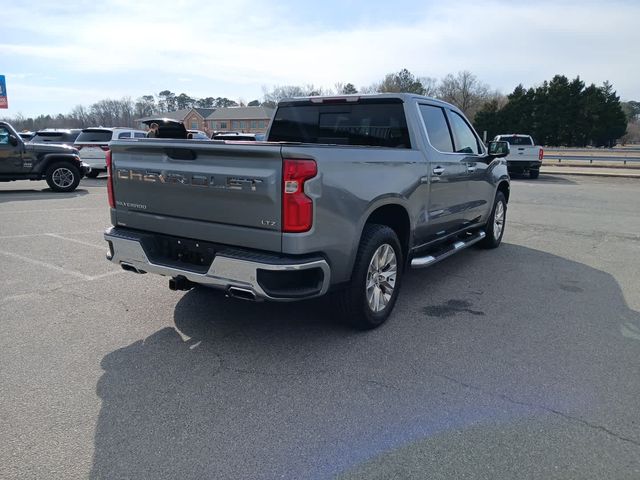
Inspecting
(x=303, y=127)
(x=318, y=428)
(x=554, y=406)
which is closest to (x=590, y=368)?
(x=554, y=406)

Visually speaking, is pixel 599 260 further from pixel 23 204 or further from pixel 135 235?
pixel 23 204

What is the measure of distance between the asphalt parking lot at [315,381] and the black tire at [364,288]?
0.14m

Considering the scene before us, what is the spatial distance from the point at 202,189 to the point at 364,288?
1.48 m

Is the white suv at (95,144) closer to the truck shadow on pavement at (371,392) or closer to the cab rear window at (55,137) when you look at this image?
the cab rear window at (55,137)

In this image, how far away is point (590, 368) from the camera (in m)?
3.57

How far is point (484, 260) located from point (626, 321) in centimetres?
237

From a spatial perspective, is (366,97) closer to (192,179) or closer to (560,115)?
(192,179)

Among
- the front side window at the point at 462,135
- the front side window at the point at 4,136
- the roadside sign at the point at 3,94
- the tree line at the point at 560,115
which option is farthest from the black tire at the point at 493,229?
the tree line at the point at 560,115

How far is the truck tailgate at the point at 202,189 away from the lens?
328cm

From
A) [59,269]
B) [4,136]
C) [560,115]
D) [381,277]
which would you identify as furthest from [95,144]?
[560,115]

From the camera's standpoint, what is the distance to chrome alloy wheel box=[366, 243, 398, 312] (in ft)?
13.4

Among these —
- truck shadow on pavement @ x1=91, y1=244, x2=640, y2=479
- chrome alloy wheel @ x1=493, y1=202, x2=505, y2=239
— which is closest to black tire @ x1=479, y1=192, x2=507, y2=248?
chrome alloy wheel @ x1=493, y1=202, x2=505, y2=239

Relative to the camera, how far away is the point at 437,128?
5.38 m

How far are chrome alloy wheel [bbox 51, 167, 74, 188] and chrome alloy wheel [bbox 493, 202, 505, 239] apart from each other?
11.7 meters
